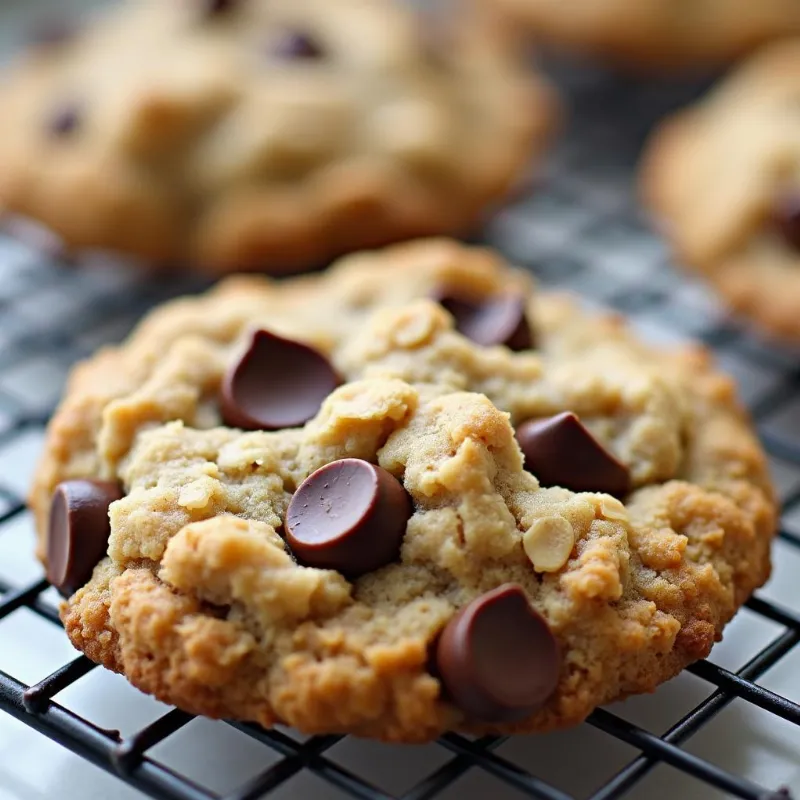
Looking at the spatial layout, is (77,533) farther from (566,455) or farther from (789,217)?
(789,217)

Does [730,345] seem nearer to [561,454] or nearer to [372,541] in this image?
[561,454]

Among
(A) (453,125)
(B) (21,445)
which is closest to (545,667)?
(B) (21,445)

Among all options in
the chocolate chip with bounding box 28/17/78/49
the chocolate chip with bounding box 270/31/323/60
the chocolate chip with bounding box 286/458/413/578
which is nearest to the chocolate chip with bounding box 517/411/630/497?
the chocolate chip with bounding box 286/458/413/578

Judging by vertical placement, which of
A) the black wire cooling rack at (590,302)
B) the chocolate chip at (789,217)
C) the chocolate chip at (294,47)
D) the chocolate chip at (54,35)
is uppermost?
the chocolate chip at (294,47)

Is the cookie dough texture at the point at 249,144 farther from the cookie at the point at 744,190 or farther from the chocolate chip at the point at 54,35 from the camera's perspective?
the cookie at the point at 744,190

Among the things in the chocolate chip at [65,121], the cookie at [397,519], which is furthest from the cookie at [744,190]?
the chocolate chip at [65,121]
